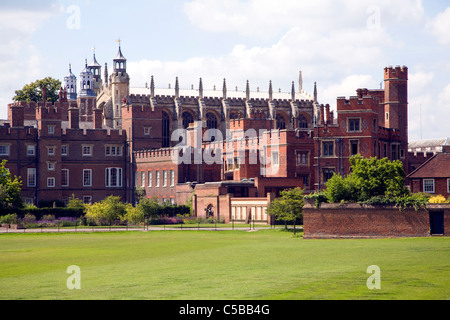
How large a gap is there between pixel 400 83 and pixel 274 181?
1590 centimetres

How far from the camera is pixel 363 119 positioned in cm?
7269

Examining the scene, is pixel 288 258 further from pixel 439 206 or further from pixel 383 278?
pixel 439 206

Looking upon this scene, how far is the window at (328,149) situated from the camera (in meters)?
74.6

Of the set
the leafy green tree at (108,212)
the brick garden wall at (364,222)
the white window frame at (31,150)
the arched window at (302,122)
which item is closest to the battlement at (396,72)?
the leafy green tree at (108,212)

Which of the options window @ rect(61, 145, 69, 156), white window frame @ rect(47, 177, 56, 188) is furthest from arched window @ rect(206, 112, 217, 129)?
white window frame @ rect(47, 177, 56, 188)

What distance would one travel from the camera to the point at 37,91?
408 feet

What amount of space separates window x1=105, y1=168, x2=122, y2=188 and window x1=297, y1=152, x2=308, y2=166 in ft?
95.3

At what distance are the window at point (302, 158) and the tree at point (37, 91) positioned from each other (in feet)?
179

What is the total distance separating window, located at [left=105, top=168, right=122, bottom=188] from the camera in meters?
99.6

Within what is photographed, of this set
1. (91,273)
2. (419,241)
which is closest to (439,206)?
(419,241)

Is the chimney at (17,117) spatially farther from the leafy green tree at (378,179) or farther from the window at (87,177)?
the leafy green tree at (378,179)
